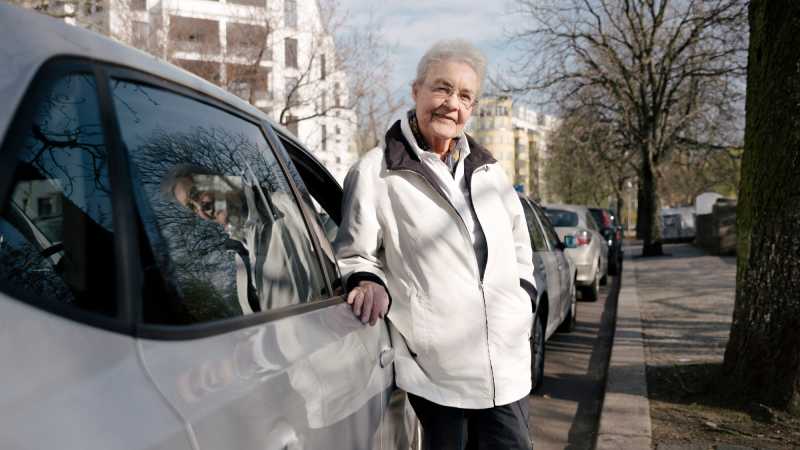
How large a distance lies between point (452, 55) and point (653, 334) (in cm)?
651

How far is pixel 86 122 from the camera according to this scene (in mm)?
1322

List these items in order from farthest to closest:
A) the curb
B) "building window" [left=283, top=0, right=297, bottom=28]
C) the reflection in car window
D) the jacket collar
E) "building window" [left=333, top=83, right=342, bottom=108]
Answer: "building window" [left=283, top=0, right=297, bottom=28], "building window" [left=333, top=83, right=342, bottom=108], the curb, the jacket collar, the reflection in car window

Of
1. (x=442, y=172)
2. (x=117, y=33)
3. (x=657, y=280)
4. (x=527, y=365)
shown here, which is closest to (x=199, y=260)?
(x=442, y=172)

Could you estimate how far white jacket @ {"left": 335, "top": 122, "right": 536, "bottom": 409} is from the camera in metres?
2.53

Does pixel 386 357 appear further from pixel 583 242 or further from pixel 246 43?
pixel 246 43

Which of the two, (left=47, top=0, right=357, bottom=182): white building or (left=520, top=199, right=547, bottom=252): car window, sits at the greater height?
(left=47, top=0, right=357, bottom=182): white building

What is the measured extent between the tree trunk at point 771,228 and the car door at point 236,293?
3.47m

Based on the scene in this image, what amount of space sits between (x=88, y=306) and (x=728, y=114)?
25.5 metres

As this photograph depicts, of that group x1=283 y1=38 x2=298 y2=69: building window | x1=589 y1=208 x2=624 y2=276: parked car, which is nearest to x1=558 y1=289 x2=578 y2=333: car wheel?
x1=589 y1=208 x2=624 y2=276: parked car

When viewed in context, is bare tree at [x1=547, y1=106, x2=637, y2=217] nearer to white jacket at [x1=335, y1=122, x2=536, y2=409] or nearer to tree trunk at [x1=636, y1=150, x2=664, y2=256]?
tree trunk at [x1=636, y1=150, x2=664, y2=256]

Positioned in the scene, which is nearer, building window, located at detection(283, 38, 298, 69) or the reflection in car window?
the reflection in car window

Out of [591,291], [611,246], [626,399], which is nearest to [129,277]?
[626,399]

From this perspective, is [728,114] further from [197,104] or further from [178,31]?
[197,104]

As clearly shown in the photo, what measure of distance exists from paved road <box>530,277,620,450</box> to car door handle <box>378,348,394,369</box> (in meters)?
2.77
